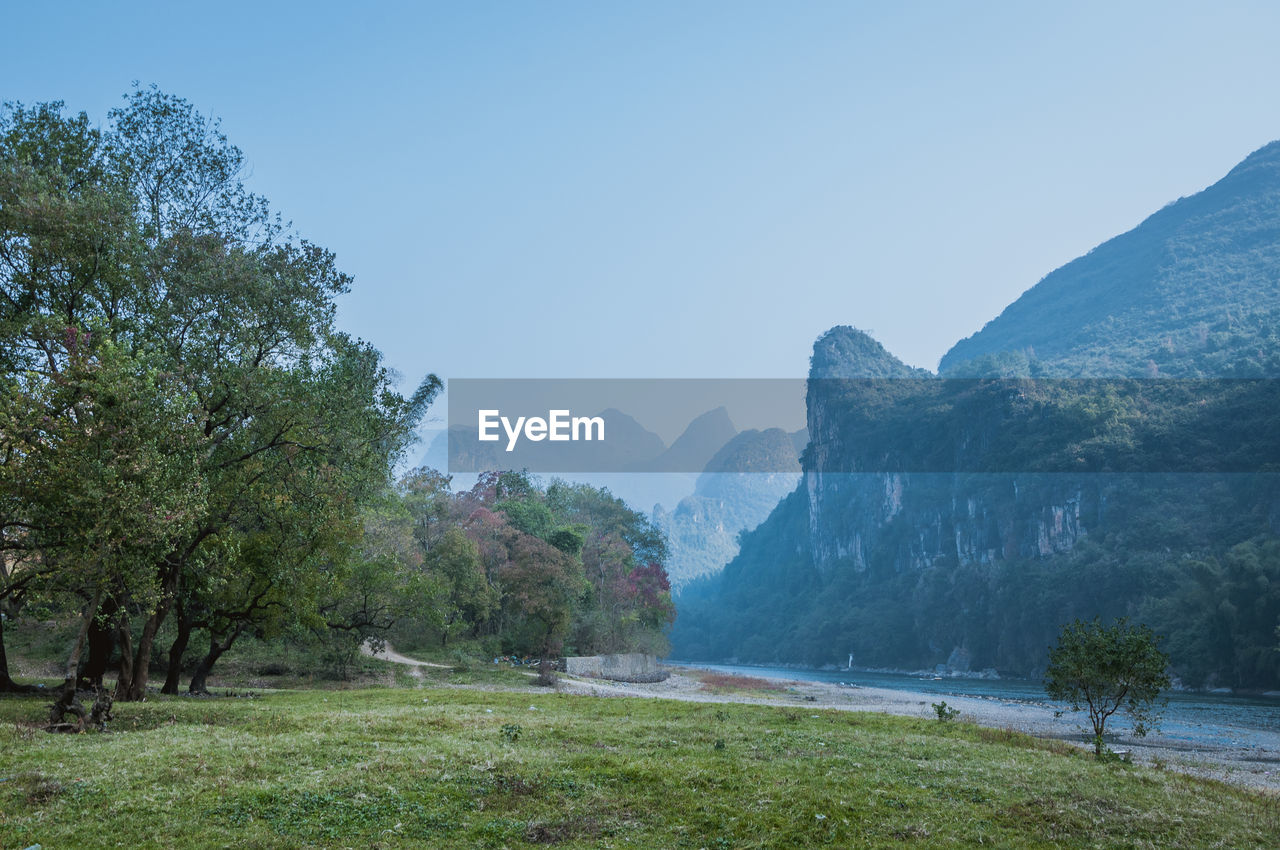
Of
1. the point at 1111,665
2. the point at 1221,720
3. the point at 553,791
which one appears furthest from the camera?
the point at 1221,720

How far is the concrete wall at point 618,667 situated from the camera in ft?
209

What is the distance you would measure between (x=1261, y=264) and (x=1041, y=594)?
122 metres

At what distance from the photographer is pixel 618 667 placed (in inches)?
2835

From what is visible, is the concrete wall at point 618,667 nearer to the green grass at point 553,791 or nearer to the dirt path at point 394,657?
the dirt path at point 394,657

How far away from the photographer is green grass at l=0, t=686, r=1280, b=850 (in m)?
11.8

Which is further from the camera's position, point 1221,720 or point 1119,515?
point 1119,515

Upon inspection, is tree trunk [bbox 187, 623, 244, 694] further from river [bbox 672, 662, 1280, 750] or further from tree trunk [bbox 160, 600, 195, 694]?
river [bbox 672, 662, 1280, 750]

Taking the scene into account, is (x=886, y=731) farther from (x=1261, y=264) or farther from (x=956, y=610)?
(x=1261, y=264)

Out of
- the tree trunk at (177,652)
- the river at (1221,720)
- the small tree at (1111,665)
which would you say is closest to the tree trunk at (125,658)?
the tree trunk at (177,652)

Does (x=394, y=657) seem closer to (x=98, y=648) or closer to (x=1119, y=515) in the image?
(x=98, y=648)

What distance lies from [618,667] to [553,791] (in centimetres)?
5958

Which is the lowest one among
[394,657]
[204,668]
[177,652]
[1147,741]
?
[1147,741]

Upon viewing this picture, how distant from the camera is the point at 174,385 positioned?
2198 cm

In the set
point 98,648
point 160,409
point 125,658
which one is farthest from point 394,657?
point 160,409
